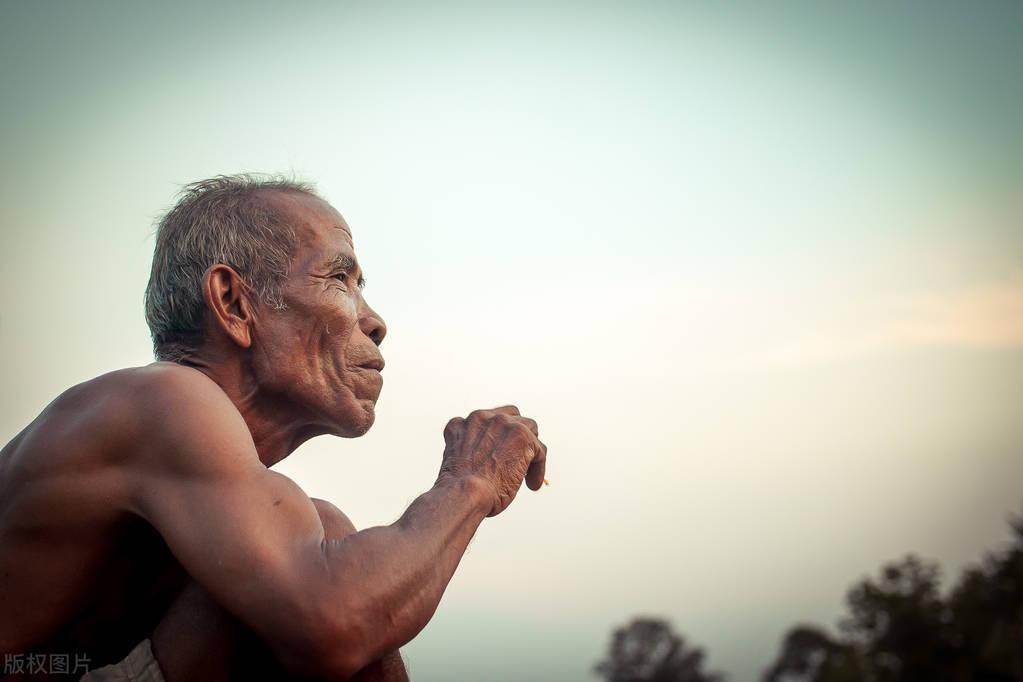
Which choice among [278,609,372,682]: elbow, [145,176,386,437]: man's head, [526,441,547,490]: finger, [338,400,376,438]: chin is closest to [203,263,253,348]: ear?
[145,176,386,437]: man's head

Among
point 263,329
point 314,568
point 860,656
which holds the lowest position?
point 860,656

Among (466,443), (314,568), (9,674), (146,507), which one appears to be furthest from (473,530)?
(9,674)

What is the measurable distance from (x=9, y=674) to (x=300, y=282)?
140 cm

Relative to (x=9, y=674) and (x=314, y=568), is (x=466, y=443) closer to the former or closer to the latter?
(x=314, y=568)

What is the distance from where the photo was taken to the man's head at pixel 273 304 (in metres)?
2.75

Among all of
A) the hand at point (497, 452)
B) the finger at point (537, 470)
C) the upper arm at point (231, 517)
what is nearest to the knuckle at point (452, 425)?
the hand at point (497, 452)

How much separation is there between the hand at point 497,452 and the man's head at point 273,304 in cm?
40

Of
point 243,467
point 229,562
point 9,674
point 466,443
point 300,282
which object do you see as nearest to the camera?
point 229,562

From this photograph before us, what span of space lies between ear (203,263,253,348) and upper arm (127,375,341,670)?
0.52 m

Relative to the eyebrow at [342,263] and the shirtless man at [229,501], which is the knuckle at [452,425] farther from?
the eyebrow at [342,263]

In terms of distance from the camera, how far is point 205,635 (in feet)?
7.14

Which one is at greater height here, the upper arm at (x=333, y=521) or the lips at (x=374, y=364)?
the lips at (x=374, y=364)

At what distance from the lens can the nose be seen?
117 inches

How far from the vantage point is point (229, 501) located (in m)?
1.98
